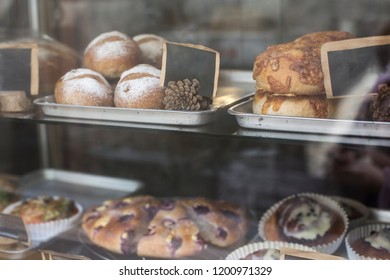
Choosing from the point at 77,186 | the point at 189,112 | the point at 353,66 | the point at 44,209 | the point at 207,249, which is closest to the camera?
the point at 353,66

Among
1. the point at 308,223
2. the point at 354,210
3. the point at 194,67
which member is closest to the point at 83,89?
the point at 194,67

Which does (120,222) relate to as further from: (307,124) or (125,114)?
(307,124)

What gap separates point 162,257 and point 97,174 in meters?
0.99

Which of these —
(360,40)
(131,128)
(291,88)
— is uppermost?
(360,40)

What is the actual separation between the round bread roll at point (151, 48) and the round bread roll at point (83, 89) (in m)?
0.14

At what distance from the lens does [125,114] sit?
149 centimetres

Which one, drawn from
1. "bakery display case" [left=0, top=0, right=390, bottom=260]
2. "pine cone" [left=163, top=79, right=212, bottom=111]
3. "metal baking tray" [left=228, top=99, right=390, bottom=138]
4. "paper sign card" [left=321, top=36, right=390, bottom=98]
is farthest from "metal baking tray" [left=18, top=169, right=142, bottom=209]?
"paper sign card" [left=321, top=36, right=390, bottom=98]

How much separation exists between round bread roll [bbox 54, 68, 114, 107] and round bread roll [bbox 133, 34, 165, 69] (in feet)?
0.46

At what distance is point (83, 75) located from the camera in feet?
5.13

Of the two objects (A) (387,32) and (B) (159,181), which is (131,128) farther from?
(B) (159,181)

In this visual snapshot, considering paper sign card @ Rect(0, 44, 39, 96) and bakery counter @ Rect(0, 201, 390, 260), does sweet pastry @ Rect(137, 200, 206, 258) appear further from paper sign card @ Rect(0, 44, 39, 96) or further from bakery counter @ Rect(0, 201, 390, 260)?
paper sign card @ Rect(0, 44, 39, 96)

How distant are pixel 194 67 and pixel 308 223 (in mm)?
723

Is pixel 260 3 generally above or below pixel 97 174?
above
